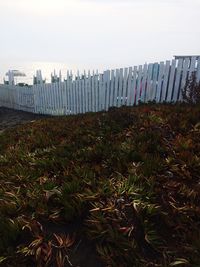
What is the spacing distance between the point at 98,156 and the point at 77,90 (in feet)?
38.4

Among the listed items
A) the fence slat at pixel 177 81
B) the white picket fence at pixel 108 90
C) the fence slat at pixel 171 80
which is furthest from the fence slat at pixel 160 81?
the fence slat at pixel 177 81

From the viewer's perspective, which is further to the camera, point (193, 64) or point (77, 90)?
point (77, 90)

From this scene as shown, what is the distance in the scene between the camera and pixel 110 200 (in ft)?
14.0

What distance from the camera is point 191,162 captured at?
4.88 m

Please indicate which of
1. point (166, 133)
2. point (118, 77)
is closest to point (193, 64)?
point (118, 77)

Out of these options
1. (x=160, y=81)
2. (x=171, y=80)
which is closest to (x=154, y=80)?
(x=160, y=81)

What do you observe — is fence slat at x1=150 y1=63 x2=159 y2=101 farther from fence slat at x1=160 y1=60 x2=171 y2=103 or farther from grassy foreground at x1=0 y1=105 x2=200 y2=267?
grassy foreground at x1=0 y1=105 x2=200 y2=267

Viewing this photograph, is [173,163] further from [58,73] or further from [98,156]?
[58,73]

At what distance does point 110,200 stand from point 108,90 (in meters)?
11.2

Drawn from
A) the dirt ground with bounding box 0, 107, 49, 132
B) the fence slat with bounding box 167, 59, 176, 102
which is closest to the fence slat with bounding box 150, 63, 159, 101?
the fence slat with bounding box 167, 59, 176, 102

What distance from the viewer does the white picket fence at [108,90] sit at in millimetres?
12344

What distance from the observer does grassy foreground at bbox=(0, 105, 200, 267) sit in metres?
3.72

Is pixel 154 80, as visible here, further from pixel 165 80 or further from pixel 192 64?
pixel 192 64

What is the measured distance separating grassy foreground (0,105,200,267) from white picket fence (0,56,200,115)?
19.1 feet
